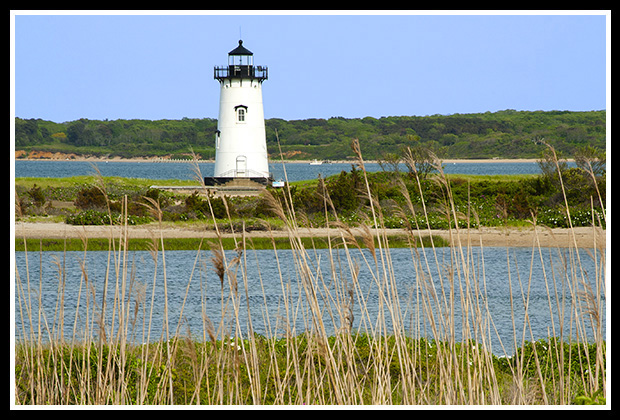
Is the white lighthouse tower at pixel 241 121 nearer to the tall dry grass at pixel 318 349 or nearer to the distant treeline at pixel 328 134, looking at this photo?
the distant treeline at pixel 328 134

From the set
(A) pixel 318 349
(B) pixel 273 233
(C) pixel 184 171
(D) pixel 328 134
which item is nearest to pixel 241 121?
(B) pixel 273 233

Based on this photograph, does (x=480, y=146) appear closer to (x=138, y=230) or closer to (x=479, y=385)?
(x=138, y=230)

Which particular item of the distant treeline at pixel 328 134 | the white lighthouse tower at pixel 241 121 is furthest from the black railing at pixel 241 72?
the distant treeline at pixel 328 134

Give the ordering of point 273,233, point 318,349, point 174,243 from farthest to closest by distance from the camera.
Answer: point 273,233 < point 174,243 < point 318,349

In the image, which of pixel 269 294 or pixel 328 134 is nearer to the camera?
pixel 269 294

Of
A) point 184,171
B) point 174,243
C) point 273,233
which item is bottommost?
point 174,243

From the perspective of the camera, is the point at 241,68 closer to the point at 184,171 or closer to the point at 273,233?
the point at 273,233
